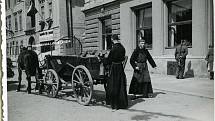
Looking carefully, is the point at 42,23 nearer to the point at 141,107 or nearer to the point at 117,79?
the point at 117,79

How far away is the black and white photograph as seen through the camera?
107 inches

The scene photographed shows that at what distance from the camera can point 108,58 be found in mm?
3615

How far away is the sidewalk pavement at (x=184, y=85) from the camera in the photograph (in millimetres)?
2768

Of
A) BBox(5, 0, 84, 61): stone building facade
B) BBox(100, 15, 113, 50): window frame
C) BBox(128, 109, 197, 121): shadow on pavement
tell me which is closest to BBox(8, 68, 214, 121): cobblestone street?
BBox(128, 109, 197, 121): shadow on pavement

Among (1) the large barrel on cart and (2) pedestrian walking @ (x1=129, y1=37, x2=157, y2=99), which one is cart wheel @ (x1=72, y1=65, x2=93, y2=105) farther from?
(2) pedestrian walking @ (x1=129, y1=37, x2=157, y2=99)

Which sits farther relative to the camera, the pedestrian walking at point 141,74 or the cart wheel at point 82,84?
the pedestrian walking at point 141,74

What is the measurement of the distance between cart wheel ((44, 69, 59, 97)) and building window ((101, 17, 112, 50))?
3.39ft

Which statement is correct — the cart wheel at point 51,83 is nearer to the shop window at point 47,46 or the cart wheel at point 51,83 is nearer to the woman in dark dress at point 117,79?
the woman in dark dress at point 117,79

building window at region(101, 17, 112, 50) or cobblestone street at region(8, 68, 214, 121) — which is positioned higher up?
building window at region(101, 17, 112, 50)

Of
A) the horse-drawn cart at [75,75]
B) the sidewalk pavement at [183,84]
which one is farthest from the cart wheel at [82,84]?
the sidewalk pavement at [183,84]

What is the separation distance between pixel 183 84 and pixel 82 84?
1142 millimetres

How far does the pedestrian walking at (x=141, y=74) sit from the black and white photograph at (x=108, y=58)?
1 centimetres

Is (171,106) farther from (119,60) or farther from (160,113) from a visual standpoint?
(119,60)

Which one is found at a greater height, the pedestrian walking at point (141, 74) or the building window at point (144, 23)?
the building window at point (144, 23)
